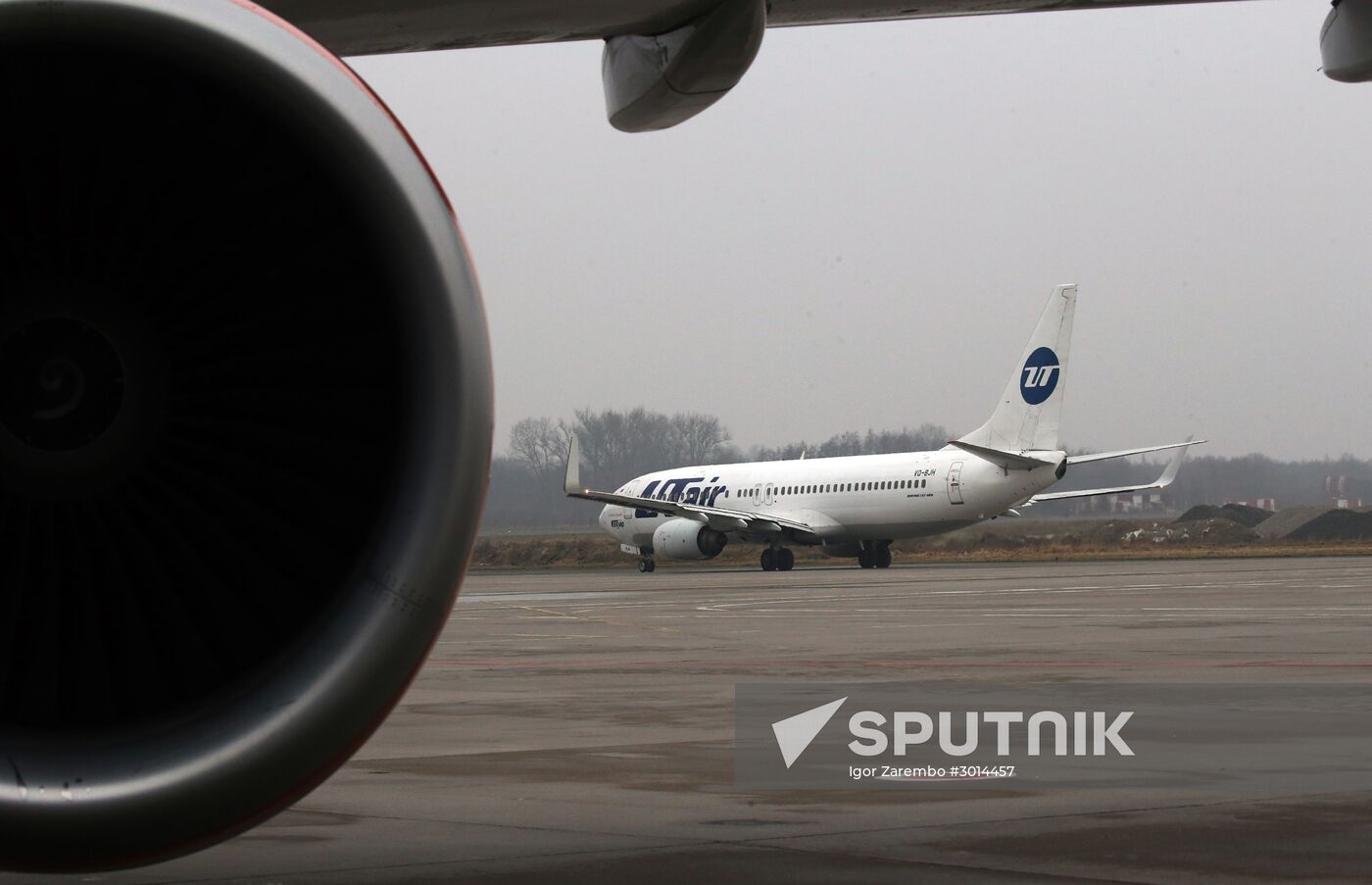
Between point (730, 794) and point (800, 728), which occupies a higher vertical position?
point (800, 728)

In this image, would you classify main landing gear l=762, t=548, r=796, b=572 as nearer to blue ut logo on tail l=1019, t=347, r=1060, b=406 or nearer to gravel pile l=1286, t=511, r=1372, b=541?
blue ut logo on tail l=1019, t=347, r=1060, b=406

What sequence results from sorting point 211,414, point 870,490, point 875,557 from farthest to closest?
→ point 875,557 < point 870,490 < point 211,414

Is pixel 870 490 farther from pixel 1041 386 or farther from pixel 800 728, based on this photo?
pixel 800 728

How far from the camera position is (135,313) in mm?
3473

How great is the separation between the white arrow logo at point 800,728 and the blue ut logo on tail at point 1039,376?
1191 inches

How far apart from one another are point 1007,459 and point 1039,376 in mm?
2264

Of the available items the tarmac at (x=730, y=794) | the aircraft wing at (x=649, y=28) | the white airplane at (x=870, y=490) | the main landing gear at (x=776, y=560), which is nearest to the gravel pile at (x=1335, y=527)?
the white airplane at (x=870, y=490)

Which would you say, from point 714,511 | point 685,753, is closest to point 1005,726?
point 685,753

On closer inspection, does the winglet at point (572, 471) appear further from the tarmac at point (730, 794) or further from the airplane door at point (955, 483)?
the tarmac at point (730, 794)

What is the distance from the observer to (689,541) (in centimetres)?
4431

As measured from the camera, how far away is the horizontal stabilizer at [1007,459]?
3850cm

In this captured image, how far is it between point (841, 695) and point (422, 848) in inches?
209

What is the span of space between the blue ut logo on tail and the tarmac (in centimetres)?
2148

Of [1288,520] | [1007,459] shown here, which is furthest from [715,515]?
[1288,520]
